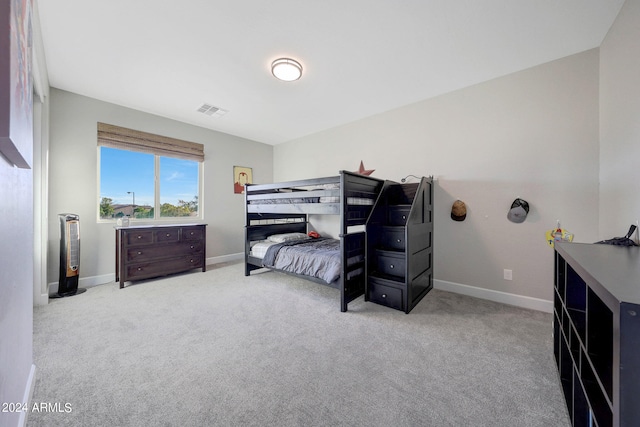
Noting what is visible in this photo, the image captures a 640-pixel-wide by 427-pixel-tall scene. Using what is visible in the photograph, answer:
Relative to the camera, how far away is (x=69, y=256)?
276cm

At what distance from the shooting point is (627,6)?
1647mm

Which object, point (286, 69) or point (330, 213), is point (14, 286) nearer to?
point (330, 213)

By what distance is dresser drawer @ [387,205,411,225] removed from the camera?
114 inches

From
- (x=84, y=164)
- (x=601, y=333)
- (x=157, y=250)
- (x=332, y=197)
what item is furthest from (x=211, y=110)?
(x=601, y=333)

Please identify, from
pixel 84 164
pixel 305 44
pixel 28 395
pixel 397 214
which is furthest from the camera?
pixel 84 164

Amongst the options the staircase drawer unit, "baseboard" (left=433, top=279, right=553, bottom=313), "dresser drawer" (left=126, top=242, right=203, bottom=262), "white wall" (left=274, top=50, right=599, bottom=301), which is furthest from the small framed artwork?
"baseboard" (left=433, top=279, right=553, bottom=313)

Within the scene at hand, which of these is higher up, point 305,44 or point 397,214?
point 305,44

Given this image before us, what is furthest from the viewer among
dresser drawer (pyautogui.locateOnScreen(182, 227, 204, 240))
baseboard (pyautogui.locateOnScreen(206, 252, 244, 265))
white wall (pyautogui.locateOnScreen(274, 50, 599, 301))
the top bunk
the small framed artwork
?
the small framed artwork

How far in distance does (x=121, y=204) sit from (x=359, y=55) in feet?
12.3

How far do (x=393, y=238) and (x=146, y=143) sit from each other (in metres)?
3.77

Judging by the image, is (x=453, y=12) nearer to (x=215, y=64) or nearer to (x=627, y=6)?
A: (x=627, y=6)

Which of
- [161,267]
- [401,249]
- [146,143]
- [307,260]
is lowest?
[161,267]

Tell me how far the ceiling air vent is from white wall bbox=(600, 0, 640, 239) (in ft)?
13.2

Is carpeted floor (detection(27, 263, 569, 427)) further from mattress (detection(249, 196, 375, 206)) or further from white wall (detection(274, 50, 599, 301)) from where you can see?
mattress (detection(249, 196, 375, 206))
